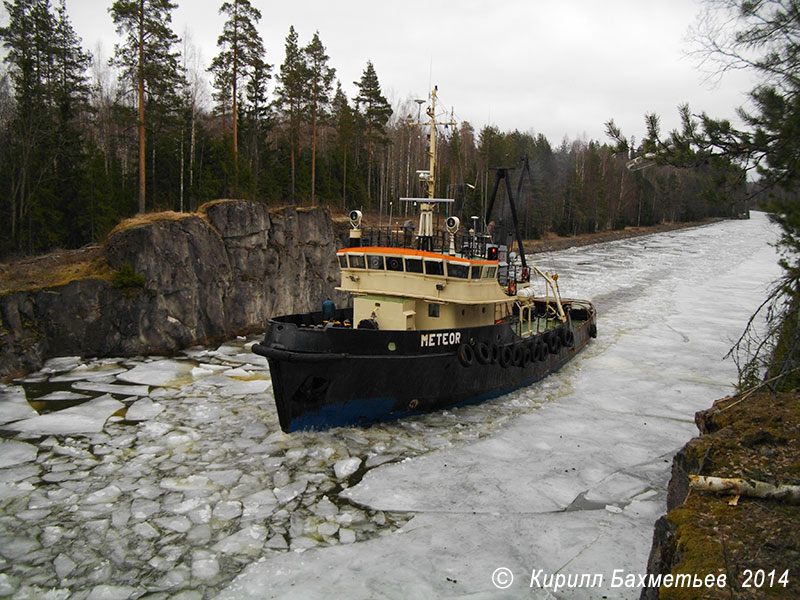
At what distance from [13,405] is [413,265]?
30.8ft

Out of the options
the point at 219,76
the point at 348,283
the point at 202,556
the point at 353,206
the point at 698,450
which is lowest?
the point at 202,556

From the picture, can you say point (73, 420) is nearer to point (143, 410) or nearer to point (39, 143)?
point (143, 410)

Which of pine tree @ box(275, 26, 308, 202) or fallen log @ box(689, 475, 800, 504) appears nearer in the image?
fallen log @ box(689, 475, 800, 504)

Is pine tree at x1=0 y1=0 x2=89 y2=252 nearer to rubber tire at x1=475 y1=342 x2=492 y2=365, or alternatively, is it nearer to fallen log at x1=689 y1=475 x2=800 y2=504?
rubber tire at x1=475 y1=342 x2=492 y2=365

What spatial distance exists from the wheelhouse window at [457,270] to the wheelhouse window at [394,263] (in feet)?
3.60

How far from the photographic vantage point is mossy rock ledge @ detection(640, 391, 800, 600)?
353 centimetres

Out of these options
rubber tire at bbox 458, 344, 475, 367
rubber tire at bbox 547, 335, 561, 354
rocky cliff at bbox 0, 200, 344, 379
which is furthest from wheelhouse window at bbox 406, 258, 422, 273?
rocky cliff at bbox 0, 200, 344, 379

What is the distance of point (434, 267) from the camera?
11.2 metres

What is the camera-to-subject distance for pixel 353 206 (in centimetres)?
3588

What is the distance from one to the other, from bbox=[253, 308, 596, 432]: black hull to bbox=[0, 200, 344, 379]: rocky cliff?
8047mm

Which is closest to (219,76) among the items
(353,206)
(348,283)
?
(353,206)

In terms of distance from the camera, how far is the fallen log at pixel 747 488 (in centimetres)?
433

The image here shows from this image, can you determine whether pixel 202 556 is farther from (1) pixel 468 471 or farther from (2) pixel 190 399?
(2) pixel 190 399

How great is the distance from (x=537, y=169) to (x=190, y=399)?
51.3m
